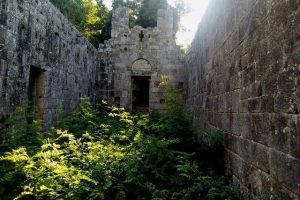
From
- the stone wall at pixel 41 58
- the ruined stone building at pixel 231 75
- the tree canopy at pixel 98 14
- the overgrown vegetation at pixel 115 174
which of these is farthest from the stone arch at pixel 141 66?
the overgrown vegetation at pixel 115 174

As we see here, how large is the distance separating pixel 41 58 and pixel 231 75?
4.75 meters

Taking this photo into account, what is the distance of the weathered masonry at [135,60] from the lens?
1369 cm

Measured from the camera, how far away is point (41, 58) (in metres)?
7.38

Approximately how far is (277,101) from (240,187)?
1.41m

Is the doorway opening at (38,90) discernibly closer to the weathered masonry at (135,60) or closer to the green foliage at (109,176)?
the green foliage at (109,176)

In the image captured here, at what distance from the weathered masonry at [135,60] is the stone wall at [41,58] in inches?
81.4

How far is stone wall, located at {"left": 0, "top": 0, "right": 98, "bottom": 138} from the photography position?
5.74 metres

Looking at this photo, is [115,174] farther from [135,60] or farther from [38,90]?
[135,60]

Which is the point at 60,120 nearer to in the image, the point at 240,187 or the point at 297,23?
the point at 240,187

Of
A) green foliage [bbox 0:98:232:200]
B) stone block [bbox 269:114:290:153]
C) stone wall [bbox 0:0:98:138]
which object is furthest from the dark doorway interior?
stone block [bbox 269:114:290:153]

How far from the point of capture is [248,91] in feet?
11.8

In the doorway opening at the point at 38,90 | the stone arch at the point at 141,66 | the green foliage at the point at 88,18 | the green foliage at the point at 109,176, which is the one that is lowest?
the green foliage at the point at 109,176

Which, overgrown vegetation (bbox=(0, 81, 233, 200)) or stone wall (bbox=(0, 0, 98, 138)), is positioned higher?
stone wall (bbox=(0, 0, 98, 138))

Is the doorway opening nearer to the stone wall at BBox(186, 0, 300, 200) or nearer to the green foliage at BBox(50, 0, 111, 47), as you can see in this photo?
the stone wall at BBox(186, 0, 300, 200)
